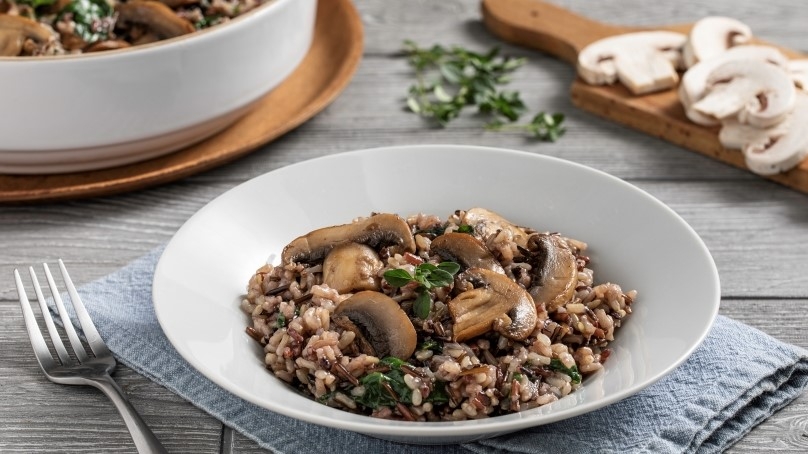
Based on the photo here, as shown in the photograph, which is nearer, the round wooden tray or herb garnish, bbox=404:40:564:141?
the round wooden tray

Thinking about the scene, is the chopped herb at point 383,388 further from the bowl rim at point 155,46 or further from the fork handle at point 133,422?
the bowl rim at point 155,46

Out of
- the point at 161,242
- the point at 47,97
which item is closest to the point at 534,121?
the point at 161,242

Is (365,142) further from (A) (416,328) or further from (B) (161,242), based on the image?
(A) (416,328)

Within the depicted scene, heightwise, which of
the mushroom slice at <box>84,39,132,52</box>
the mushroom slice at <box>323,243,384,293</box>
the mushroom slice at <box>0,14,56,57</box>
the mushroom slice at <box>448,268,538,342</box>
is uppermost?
the mushroom slice at <box>0,14,56,57</box>

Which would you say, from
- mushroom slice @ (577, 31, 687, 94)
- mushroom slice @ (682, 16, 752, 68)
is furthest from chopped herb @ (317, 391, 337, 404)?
mushroom slice @ (682, 16, 752, 68)

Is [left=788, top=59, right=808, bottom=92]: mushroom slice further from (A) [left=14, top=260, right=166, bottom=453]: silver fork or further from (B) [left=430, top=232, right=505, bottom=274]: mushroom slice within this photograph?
(A) [left=14, top=260, right=166, bottom=453]: silver fork

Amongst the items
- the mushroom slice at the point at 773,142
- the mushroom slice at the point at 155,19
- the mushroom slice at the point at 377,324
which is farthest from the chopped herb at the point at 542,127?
the mushroom slice at the point at 377,324

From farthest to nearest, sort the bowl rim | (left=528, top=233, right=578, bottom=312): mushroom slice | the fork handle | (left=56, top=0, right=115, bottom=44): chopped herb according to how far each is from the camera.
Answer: (left=56, top=0, right=115, bottom=44): chopped herb < the bowl rim < (left=528, top=233, right=578, bottom=312): mushroom slice < the fork handle

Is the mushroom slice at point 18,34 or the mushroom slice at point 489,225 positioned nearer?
the mushroom slice at point 489,225
